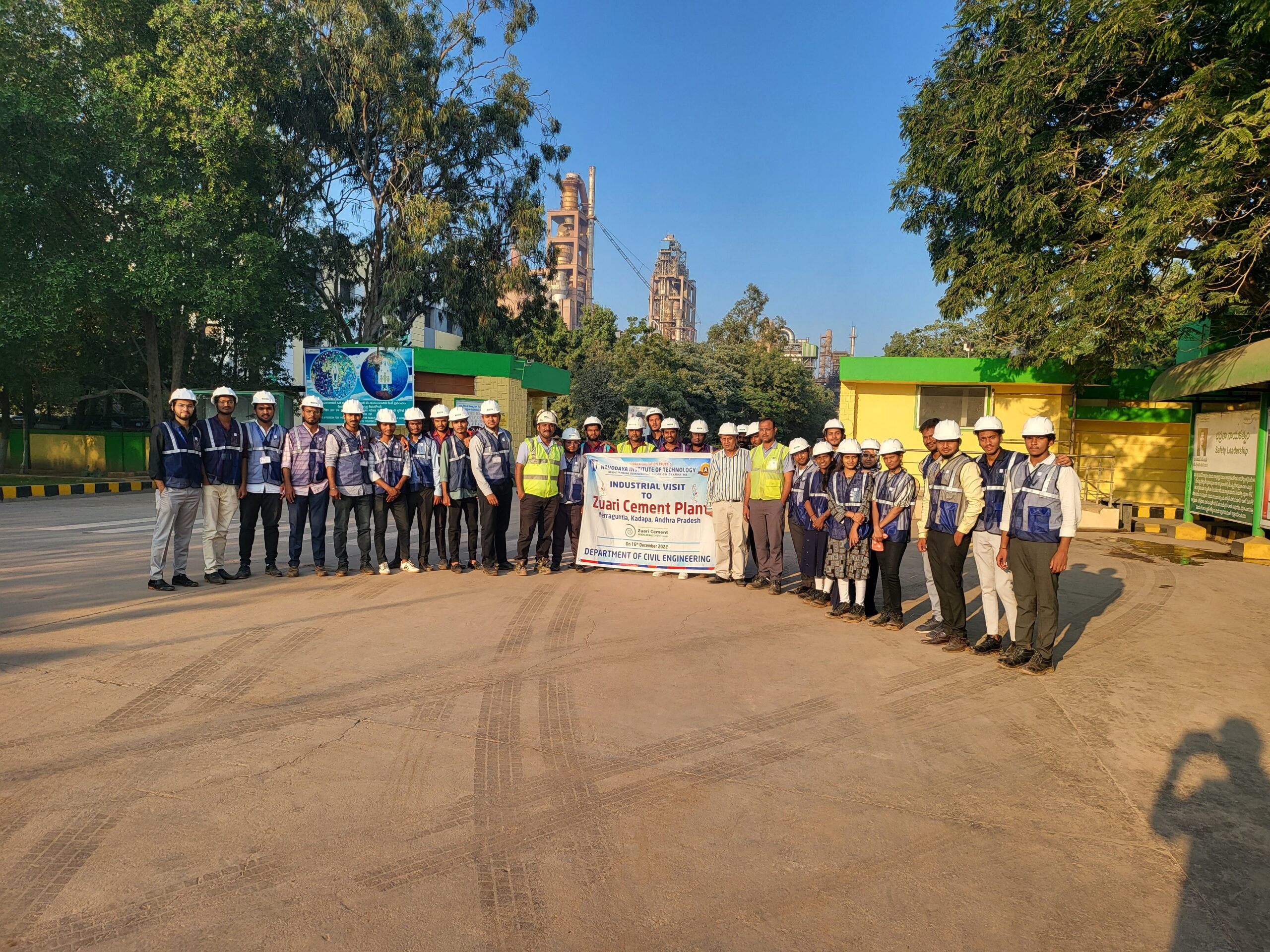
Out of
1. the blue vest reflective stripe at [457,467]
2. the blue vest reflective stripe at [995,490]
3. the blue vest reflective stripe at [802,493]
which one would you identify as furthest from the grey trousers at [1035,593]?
the blue vest reflective stripe at [457,467]

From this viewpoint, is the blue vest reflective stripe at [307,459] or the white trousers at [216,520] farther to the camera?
the blue vest reflective stripe at [307,459]

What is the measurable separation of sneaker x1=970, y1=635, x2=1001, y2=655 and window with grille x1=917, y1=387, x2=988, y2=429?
618 inches

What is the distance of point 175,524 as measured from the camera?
7969 mm

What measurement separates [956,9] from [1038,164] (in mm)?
4426

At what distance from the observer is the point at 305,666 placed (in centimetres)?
549

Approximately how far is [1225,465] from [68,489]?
84.2 feet

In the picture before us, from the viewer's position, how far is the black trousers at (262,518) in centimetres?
859

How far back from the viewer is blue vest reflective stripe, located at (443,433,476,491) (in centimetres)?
919

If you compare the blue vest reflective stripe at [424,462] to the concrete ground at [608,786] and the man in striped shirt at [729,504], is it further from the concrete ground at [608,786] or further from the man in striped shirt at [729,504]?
the man in striped shirt at [729,504]

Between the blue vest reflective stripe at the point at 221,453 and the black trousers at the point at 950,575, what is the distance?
279 inches

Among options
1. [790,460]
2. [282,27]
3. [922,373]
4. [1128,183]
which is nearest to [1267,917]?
[790,460]

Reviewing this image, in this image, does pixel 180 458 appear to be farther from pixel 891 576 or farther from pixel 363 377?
pixel 363 377

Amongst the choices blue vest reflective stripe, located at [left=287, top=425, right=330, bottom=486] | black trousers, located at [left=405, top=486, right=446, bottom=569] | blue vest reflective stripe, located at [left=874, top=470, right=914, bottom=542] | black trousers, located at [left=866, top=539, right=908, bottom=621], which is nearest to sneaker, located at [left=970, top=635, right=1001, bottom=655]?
black trousers, located at [left=866, top=539, right=908, bottom=621]

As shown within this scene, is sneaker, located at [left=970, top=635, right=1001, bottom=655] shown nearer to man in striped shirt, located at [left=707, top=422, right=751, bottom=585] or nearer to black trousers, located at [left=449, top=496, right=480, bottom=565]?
man in striped shirt, located at [left=707, top=422, right=751, bottom=585]
